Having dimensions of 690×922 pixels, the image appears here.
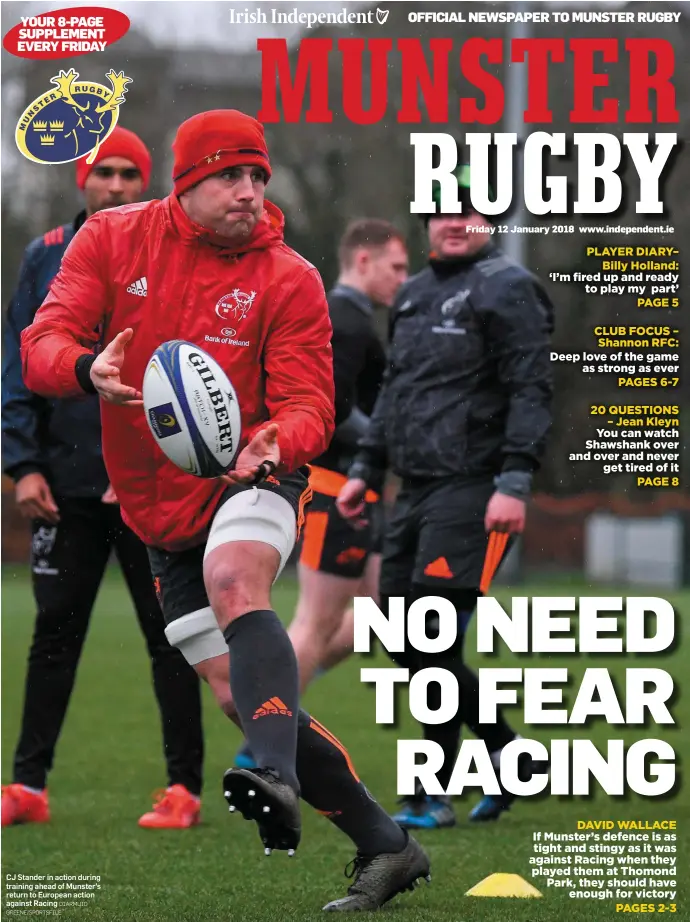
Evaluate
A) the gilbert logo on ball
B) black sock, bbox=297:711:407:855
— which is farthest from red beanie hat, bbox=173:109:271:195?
black sock, bbox=297:711:407:855

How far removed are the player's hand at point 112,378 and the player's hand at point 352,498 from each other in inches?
70.6

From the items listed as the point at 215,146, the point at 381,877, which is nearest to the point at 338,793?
the point at 381,877

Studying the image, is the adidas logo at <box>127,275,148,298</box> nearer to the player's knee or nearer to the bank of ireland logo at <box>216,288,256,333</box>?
the bank of ireland logo at <box>216,288,256,333</box>

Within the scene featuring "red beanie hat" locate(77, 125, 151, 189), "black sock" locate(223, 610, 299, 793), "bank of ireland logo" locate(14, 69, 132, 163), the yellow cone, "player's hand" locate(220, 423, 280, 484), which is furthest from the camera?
"red beanie hat" locate(77, 125, 151, 189)

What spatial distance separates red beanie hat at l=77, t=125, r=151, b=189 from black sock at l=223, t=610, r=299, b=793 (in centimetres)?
152

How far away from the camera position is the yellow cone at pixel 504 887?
408cm

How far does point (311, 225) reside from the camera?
18.7 ft

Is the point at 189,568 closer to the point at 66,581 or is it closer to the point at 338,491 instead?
the point at 66,581

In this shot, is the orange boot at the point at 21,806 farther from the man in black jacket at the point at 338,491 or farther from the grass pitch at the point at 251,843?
the man in black jacket at the point at 338,491

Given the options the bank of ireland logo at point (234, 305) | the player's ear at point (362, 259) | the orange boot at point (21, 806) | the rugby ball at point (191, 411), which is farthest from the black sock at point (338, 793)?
the player's ear at point (362, 259)

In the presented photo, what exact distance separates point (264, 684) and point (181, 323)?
0.85 meters

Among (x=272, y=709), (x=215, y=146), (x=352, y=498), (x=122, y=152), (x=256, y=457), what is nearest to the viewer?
(x=272, y=709)

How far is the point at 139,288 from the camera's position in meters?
3.85

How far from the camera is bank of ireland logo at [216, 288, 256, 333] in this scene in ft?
12.6
